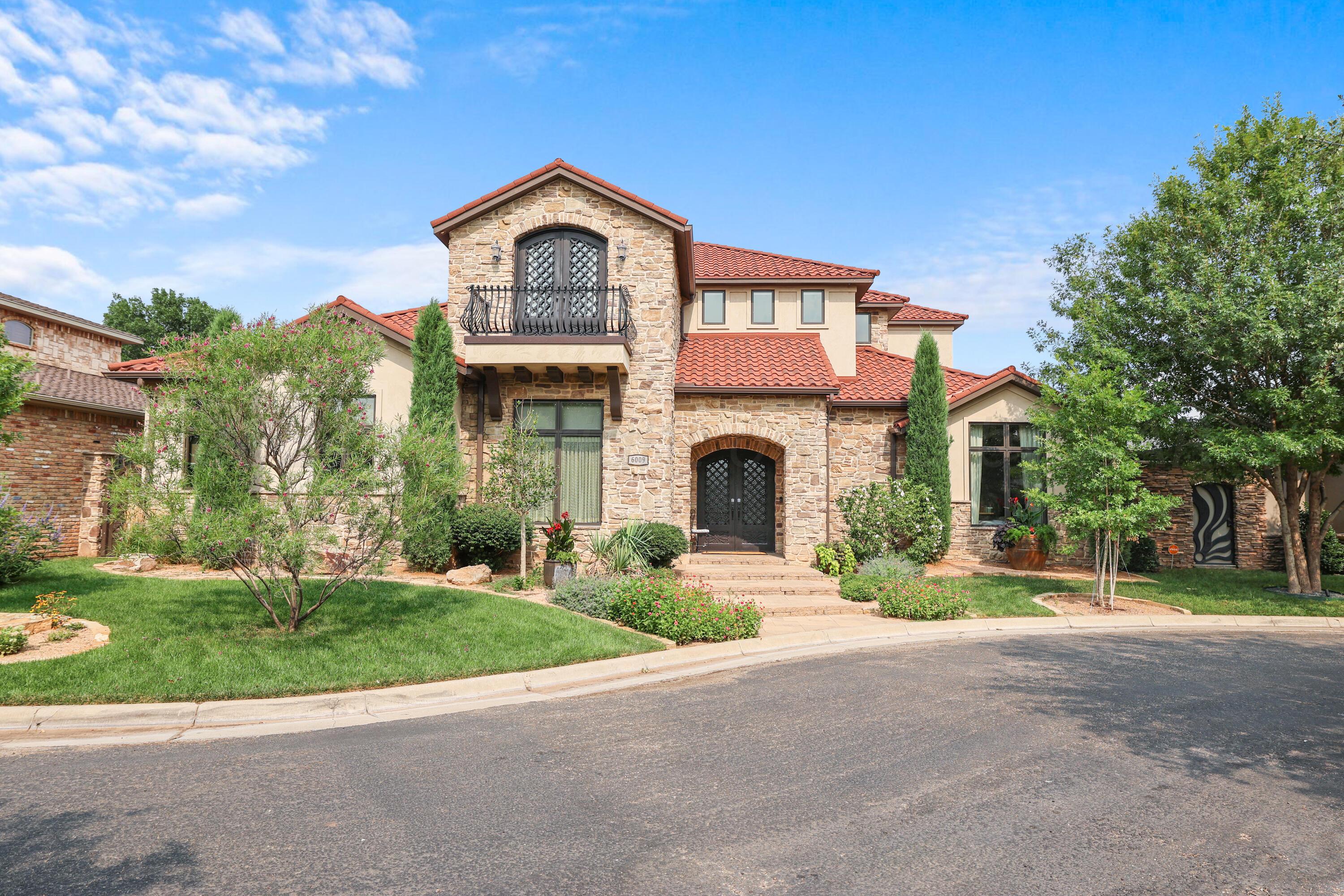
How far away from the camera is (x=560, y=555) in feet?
A: 43.5

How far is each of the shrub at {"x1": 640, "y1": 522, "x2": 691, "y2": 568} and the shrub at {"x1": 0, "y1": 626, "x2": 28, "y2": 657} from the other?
8.82 metres

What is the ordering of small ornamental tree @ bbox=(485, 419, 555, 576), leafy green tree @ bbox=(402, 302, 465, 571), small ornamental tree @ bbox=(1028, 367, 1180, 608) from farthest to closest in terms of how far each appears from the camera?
leafy green tree @ bbox=(402, 302, 465, 571) → small ornamental tree @ bbox=(485, 419, 555, 576) → small ornamental tree @ bbox=(1028, 367, 1180, 608)

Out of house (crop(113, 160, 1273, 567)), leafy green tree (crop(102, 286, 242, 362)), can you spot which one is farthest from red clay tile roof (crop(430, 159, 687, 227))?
leafy green tree (crop(102, 286, 242, 362))

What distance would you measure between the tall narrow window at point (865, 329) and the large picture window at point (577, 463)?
1046cm

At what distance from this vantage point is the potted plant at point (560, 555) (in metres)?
12.9

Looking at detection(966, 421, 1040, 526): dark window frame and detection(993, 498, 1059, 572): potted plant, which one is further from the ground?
detection(966, 421, 1040, 526): dark window frame

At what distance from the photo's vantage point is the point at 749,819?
455cm

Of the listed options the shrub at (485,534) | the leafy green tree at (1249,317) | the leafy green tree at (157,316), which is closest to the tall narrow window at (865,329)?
the leafy green tree at (1249,317)

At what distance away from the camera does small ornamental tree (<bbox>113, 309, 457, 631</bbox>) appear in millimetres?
8258

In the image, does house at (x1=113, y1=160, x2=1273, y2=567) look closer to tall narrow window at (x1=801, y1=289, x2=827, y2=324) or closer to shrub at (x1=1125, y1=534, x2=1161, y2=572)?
shrub at (x1=1125, y1=534, x2=1161, y2=572)

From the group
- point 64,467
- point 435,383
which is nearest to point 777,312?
point 435,383

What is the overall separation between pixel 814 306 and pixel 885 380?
3011mm

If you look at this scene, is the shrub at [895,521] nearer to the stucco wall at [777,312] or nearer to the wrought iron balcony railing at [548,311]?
the stucco wall at [777,312]

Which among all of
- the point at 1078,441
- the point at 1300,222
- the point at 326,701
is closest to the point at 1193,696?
the point at 1078,441
